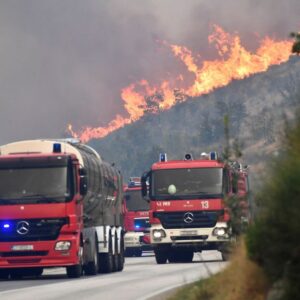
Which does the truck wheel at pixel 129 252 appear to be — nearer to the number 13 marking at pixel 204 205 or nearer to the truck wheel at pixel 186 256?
the truck wheel at pixel 186 256

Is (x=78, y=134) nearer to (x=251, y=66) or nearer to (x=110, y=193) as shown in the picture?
(x=251, y=66)

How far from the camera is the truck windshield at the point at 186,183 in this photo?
3928cm

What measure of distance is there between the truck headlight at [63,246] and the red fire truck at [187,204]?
8105 mm

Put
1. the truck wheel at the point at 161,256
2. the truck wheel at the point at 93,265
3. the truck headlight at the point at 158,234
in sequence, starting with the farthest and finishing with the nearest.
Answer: the truck wheel at the point at 161,256, the truck headlight at the point at 158,234, the truck wheel at the point at 93,265

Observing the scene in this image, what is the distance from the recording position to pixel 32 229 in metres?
31.1

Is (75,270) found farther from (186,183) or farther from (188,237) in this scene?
(188,237)

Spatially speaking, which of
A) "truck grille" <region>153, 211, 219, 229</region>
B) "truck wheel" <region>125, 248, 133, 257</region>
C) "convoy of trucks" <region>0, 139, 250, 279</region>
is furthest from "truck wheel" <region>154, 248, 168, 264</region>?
"truck wheel" <region>125, 248, 133, 257</region>

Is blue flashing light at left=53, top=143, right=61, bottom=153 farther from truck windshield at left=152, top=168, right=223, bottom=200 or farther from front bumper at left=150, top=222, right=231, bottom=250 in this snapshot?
front bumper at left=150, top=222, right=231, bottom=250

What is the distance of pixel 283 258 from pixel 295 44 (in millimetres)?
3632

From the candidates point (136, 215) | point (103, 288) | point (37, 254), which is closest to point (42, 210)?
point (37, 254)

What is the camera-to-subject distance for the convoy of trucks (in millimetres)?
30984

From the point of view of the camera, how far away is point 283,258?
11938 mm

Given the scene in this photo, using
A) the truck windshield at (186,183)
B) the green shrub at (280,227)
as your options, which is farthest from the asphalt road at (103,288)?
the truck windshield at (186,183)

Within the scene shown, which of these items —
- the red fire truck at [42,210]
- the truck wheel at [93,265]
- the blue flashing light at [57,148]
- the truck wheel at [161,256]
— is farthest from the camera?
the truck wheel at [161,256]
